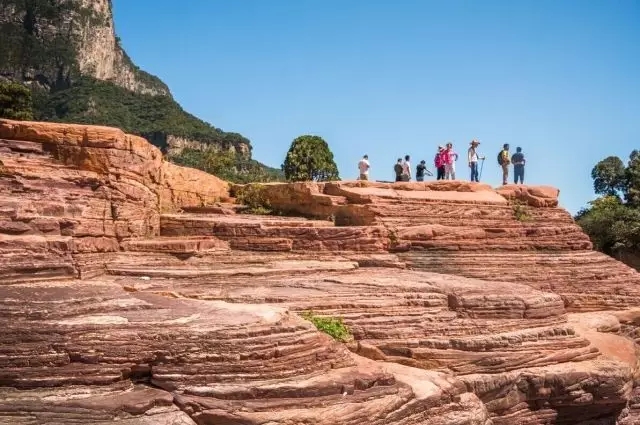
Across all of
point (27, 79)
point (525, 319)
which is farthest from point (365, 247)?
point (27, 79)

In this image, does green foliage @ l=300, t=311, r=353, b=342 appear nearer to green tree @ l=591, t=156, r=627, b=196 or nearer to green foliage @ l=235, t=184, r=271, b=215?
green foliage @ l=235, t=184, r=271, b=215

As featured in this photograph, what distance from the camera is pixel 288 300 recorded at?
1207cm

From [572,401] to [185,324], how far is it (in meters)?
8.02

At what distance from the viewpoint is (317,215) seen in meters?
18.2

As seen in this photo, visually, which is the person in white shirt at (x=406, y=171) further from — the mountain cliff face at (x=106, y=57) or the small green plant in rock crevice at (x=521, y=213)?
the mountain cliff face at (x=106, y=57)

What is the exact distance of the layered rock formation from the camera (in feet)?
28.3

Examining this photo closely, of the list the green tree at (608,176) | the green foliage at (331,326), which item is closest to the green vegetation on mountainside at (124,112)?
the green tree at (608,176)

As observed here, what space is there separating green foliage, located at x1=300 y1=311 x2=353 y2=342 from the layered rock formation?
0.19 meters

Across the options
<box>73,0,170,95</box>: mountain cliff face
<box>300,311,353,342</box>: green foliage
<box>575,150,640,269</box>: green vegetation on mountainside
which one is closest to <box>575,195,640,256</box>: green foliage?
<box>575,150,640,269</box>: green vegetation on mountainside

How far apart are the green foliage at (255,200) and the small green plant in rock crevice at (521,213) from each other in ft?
23.7

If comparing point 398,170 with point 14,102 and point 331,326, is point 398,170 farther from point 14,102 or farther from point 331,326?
point 14,102

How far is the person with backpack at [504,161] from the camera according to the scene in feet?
74.6

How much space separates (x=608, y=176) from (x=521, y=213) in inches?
1218

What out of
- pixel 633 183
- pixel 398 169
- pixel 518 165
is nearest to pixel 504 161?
pixel 518 165
